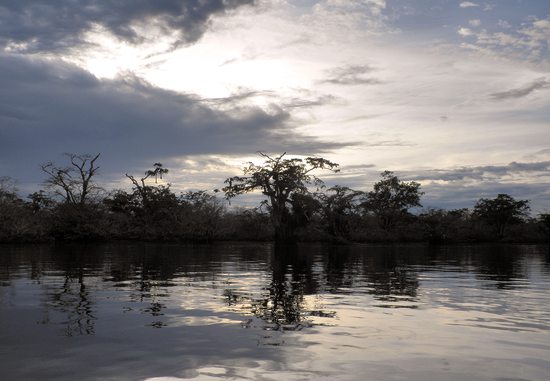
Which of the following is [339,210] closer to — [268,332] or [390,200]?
[390,200]

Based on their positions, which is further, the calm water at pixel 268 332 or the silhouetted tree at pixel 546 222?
the silhouetted tree at pixel 546 222

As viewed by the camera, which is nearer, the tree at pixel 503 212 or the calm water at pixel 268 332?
the calm water at pixel 268 332

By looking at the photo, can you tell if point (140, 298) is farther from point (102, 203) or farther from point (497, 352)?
point (102, 203)

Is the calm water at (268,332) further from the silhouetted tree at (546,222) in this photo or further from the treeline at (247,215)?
the silhouetted tree at (546,222)

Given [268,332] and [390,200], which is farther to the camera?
[390,200]

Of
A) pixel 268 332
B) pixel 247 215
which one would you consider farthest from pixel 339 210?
pixel 268 332

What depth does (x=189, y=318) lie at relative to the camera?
36.8 feet

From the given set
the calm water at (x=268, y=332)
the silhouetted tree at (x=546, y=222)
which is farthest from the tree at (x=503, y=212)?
the calm water at (x=268, y=332)

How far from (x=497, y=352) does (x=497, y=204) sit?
331 feet

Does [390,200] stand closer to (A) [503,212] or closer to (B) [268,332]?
(A) [503,212]

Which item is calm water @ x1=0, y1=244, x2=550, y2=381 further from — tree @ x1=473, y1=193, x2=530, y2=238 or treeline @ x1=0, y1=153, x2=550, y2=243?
tree @ x1=473, y1=193, x2=530, y2=238

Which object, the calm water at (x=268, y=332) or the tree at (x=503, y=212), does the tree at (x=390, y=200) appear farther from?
the calm water at (x=268, y=332)

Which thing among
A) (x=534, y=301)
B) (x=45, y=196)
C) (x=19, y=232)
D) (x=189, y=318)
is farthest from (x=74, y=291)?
(x=45, y=196)

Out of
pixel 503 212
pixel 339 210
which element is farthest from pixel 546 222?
pixel 339 210
